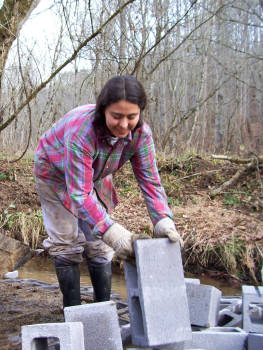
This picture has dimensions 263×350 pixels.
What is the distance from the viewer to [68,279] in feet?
8.66

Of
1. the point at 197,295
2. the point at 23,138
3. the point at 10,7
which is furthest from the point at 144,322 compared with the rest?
the point at 23,138

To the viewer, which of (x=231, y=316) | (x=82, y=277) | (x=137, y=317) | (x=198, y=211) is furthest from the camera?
(x=198, y=211)

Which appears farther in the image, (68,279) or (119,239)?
(68,279)

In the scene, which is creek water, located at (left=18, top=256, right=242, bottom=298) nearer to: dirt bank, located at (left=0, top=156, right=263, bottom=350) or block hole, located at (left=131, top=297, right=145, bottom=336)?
dirt bank, located at (left=0, top=156, right=263, bottom=350)

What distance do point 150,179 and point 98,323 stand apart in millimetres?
944

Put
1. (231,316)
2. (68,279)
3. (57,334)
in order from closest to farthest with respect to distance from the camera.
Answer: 1. (57,334)
2. (68,279)
3. (231,316)

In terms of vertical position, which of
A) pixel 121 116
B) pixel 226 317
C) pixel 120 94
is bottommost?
pixel 226 317

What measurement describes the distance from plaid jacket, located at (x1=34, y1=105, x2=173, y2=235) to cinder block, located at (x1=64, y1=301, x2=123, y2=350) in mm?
423

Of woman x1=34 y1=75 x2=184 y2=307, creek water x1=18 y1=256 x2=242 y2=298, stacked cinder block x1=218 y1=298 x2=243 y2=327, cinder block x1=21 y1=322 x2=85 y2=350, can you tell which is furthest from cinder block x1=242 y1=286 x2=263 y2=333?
creek water x1=18 y1=256 x2=242 y2=298

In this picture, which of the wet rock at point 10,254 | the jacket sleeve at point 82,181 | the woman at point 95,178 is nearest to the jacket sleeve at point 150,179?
the woman at point 95,178

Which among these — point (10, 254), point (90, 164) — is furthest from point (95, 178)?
point (10, 254)

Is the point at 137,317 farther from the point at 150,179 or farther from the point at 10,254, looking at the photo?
the point at 10,254

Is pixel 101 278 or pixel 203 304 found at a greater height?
pixel 101 278

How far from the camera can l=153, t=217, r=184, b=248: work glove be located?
7.29 ft
